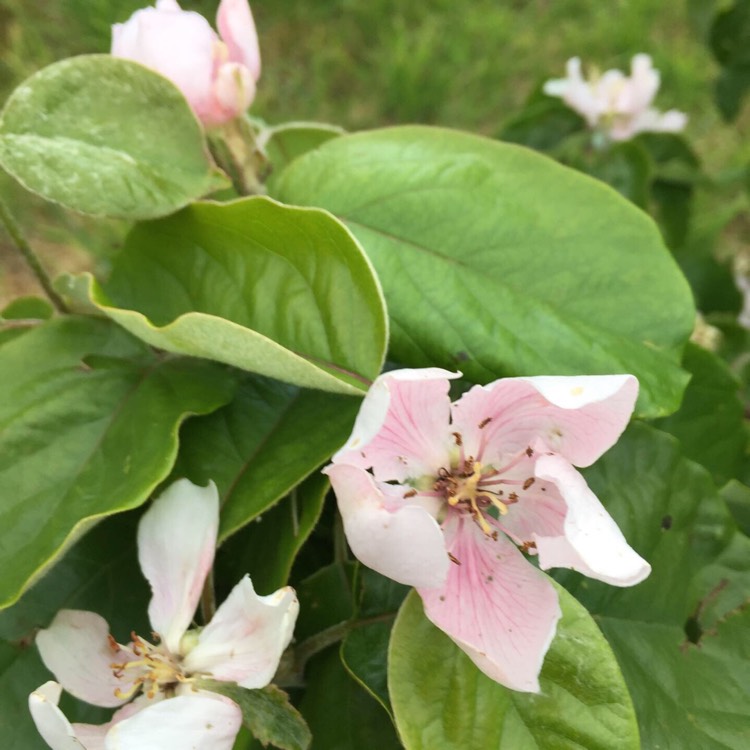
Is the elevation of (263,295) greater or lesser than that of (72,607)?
greater

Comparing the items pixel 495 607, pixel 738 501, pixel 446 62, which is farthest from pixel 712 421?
pixel 446 62

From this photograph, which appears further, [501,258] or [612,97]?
[612,97]

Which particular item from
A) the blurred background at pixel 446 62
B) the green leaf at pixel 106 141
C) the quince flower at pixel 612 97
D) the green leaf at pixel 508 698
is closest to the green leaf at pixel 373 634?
the green leaf at pixel 508 698

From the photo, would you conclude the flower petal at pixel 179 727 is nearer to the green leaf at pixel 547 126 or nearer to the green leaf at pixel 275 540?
the green leaf at pixel 275 540

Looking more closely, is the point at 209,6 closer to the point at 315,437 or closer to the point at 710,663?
the point at 315,437

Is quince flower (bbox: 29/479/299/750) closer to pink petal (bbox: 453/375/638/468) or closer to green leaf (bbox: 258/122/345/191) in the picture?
pink petal (bbox: 453/375/638/468)

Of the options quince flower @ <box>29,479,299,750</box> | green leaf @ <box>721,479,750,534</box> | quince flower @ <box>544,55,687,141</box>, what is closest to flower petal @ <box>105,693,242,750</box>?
quince flower @ <box>29,479,299,750</box>

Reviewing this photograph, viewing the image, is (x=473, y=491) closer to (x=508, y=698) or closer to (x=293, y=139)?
(x=508, y=698)
